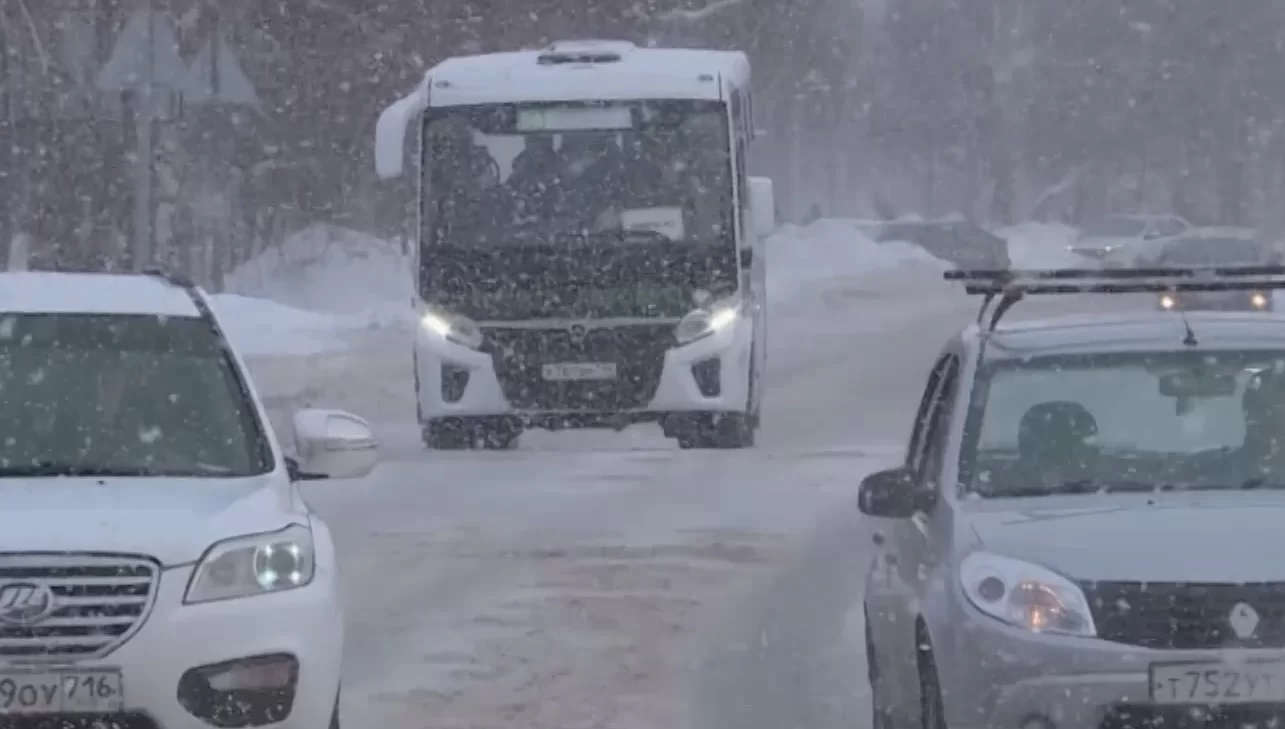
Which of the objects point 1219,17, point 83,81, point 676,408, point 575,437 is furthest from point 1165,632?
point 1219,17

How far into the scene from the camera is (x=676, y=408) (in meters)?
17.4

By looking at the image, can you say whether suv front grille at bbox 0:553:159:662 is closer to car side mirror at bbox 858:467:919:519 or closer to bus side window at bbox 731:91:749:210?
car side mirror at bbox 858:467:919:519

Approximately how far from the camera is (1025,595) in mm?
6801

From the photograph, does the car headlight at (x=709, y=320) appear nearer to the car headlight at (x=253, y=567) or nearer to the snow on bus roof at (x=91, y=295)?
the snow on bus roof at (x=91, y=295)

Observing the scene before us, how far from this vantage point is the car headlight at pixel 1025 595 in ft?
22.0

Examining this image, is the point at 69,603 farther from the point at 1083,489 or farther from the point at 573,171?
the point at 573,171

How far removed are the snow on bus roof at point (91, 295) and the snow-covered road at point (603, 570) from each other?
1.52 m

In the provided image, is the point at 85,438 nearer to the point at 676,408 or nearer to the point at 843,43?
the point at 676,408

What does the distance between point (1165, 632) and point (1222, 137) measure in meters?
78.5

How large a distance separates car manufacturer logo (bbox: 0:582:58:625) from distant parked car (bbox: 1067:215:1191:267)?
4029 centimetres

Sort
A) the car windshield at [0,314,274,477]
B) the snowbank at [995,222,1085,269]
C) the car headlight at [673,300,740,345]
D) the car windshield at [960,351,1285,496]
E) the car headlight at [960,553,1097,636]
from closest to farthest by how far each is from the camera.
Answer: the car headlight at [960,553,1097,636] → the car windshield at [960,351,1285,496] → the car windshield at [0,314,274,477] → the car headlight at [673,300,740,345] → the snowbank at [995,222,1085,269]

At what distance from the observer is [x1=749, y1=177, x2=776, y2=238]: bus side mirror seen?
17984mm

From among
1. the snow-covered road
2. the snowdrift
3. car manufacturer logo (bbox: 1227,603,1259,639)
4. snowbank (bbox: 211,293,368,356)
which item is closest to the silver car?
car manufacturer logo (bbox: 1227,603,1259,639)

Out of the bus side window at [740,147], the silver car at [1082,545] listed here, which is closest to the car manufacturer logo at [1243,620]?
the silver car at [1082,545]
